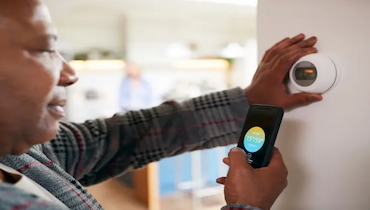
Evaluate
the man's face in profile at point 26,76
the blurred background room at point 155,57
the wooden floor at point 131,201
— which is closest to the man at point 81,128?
the man's face in profile at point 26,76

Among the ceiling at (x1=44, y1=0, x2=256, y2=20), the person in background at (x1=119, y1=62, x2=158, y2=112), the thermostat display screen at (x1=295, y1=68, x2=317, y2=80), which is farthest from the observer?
the person in background at (x1=119, y1=62, x2=158, y2=112)

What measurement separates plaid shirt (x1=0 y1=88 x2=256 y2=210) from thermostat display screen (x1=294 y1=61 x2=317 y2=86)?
0.13m

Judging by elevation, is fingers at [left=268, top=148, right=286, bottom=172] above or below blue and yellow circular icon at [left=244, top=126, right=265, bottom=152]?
below

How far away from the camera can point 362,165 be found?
1.51 feet

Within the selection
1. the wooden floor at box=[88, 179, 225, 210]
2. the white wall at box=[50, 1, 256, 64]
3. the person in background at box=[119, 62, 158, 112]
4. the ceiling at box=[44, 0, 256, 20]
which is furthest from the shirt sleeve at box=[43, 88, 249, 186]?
the white wall at box=[50, 1, 256, 64]

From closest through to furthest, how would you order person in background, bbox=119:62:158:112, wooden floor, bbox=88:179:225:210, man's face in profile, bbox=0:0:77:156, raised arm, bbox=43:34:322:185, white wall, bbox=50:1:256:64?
man's face in profile, bbox=0:0:77:156 → raised arm, bbox=43:34:322:185 → wooden floor, bbox=88:179:225:210 → person in background, bbox=119:62:158:112 → white wall, bbox=50:1:256:64

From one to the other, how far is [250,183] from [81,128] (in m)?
0.38

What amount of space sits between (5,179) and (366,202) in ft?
1.52

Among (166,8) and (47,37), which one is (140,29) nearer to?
(166,8)

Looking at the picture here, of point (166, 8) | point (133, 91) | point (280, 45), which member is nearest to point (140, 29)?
point (166, 8)

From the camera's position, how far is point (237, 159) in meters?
0.43

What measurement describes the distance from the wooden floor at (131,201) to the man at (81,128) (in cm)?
217

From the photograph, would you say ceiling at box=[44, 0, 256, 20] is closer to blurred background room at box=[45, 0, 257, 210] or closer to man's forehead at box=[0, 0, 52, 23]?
blurred background room at box=[45, 0, 257, 210]

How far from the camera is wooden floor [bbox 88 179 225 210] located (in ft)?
9.29
